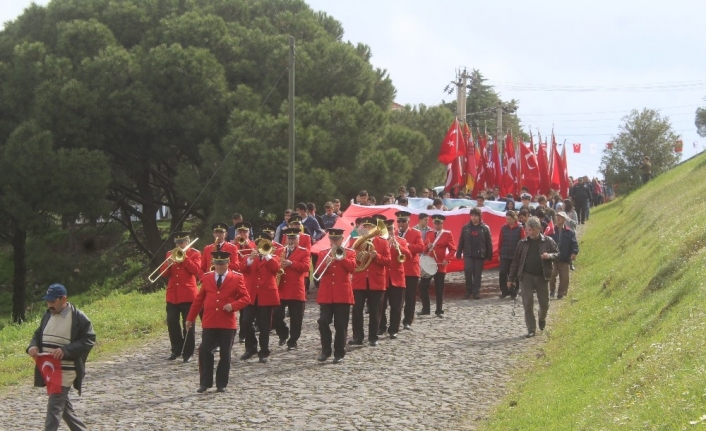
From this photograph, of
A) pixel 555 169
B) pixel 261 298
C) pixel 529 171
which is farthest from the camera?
pixel 555 169

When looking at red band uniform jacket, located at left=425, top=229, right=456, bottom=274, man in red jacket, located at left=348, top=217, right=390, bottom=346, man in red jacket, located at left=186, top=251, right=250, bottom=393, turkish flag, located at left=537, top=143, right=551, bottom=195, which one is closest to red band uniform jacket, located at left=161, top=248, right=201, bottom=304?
man in red jacket, located at left=186, top=251, right=250, bottom=393

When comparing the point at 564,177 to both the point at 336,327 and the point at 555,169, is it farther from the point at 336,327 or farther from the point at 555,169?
the point at 336,327

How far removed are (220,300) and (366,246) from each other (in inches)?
148

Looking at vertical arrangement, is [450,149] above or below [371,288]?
above

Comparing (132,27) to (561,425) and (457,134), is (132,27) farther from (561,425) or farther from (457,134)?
(561,425)

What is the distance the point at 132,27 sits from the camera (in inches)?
1485

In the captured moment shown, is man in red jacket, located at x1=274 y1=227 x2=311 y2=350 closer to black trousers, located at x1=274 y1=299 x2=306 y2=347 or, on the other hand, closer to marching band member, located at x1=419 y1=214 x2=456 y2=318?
black trousers, located at x1=274 y1=299 x2=306 y2=347

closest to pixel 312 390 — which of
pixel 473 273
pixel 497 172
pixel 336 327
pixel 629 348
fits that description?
pixel 336 327

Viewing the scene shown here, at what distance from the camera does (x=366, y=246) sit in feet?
54.6

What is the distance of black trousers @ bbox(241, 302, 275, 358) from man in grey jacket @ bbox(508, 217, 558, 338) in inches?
163

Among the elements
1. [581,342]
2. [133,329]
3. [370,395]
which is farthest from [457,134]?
[370,395]

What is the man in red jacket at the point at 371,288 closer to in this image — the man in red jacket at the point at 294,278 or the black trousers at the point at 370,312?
the black trousers at the point at 370,312

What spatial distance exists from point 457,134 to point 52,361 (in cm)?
2424

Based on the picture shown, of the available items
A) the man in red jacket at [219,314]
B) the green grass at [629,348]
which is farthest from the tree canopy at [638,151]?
the man in red jacket at [219,314]
